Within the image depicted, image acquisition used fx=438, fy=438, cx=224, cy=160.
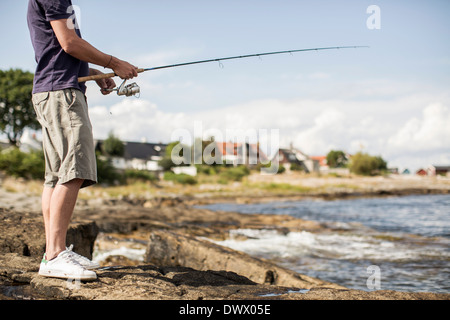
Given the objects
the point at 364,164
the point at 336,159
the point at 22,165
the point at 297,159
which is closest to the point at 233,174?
the point at 22,165

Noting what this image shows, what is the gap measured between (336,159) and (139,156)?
45.1 metres

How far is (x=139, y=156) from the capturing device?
62.2 m

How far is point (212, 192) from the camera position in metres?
37.9

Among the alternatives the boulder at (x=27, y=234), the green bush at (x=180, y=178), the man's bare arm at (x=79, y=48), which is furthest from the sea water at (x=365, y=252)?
the green bush at (x=180, y=178)

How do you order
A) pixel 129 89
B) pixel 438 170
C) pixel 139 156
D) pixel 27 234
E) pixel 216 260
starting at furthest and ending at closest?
pixel 438 170
pixel 139 156
pixel 216 260
pixel 27 234
pixel 129 89

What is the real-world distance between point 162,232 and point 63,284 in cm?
397

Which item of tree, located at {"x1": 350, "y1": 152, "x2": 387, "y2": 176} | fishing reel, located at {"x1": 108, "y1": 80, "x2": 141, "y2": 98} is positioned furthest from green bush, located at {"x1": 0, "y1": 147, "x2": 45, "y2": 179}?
tree, located at {"x1": 350, "y1": 152, "x2": 387, "y2": 176}

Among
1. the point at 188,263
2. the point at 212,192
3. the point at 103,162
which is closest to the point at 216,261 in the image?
the point at 188,263

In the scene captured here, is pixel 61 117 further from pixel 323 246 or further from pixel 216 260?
pixel 323 246

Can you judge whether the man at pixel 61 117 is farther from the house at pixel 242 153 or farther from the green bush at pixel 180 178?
the house at pixel 242 153

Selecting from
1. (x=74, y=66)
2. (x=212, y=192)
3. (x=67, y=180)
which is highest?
(x=74, y=66)

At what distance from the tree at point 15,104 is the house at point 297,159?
1643 inches

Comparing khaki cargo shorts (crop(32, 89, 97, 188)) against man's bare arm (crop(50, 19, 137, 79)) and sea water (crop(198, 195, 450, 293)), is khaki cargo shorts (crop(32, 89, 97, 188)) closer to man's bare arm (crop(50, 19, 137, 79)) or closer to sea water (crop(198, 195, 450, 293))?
man's bare arm (crop(50, 19, 137, 79))
